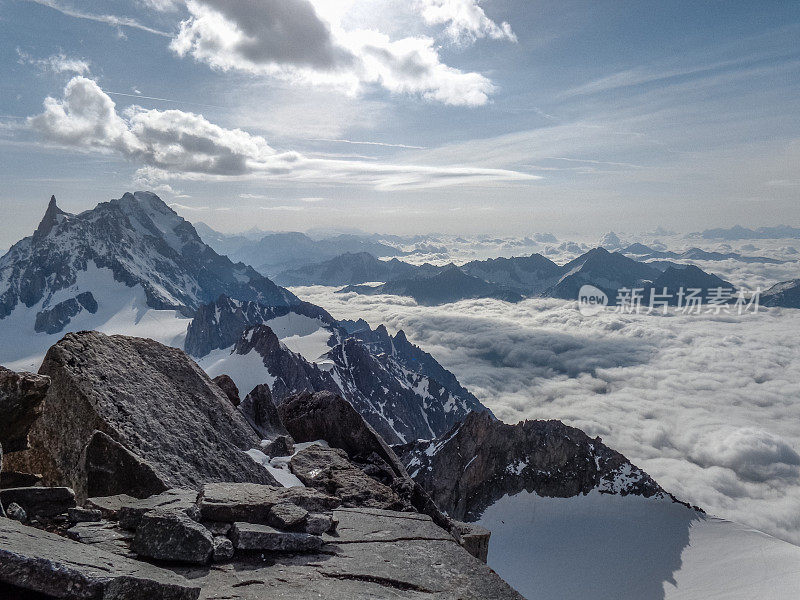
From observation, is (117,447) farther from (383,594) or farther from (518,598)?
(518,598)

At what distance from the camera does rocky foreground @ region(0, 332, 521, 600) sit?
7152 millimetres

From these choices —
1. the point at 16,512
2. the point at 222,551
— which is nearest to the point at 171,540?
the point at 222,551

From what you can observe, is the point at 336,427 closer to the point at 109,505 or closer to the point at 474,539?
the point at 474,539

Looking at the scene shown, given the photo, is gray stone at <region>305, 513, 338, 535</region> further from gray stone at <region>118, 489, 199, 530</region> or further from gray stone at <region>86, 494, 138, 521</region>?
gray stone at <region>86, 494, 138, 521</region>

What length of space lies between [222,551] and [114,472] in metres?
4.93

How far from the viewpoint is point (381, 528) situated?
11.9 meters

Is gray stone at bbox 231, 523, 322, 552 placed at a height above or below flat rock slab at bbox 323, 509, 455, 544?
above

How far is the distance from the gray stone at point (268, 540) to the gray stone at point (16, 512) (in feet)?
12.4

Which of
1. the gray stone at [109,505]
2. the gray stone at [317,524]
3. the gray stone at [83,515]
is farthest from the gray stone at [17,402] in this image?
the gray stone at [317,524]

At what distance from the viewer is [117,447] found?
38.4 feet

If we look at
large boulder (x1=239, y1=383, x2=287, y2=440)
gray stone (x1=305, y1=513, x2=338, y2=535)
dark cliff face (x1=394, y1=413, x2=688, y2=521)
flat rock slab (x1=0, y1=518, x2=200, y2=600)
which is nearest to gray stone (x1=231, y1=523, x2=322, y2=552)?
gray stone (x1=305, y1=513, x2=338, y2=535)

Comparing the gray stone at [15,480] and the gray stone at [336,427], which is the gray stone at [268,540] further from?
the gray stone at [336,427]

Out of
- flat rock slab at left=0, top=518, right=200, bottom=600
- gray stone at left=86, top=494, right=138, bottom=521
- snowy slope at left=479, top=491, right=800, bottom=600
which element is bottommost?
snowy slope at left=479, top=491, right=800, bottom=600

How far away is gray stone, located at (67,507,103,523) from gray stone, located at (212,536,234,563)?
2.58m
